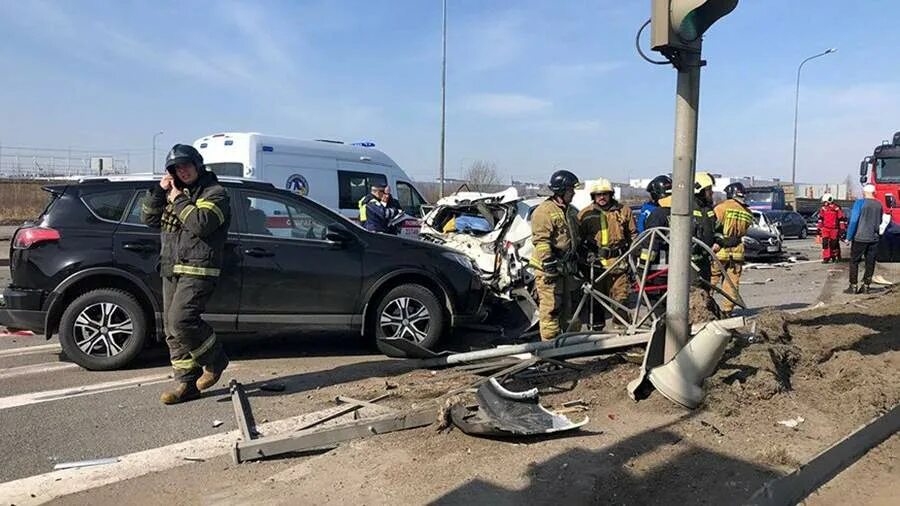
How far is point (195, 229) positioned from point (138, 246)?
4.91 feet

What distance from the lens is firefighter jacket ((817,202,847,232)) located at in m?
15.7

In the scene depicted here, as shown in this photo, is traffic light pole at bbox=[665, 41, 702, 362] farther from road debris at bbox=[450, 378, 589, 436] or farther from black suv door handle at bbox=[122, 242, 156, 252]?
black suv door handle at bbox=[122, 242, 156, 252]

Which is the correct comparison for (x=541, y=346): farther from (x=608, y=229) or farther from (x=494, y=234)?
(x=494, y=234)

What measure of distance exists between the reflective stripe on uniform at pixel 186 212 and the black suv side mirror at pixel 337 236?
1.71 metres

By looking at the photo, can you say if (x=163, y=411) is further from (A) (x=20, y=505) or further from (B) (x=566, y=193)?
(B) (x=566, y=193)

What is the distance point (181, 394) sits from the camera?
516 cm

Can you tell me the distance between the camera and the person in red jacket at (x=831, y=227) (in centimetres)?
1581

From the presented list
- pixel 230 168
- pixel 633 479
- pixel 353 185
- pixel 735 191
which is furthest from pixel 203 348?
pixel 353 185

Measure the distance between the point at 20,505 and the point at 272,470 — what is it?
1.21m

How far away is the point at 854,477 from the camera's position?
3.88m

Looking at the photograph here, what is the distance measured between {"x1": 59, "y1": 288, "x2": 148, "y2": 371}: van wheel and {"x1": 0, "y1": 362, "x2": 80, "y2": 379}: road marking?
324 mm

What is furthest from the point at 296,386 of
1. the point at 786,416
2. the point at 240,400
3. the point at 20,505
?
the point at 786,416

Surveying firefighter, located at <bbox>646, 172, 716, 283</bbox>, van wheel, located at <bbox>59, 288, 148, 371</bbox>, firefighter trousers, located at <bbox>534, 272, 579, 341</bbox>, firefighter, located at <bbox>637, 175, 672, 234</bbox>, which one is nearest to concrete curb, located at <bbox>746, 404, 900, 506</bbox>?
firefighter trousers, located at <bbox>534, 272, 579, 341</bbox>

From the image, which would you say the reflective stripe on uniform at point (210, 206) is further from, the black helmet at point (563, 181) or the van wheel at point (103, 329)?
the black helmet at point (563, 181)
